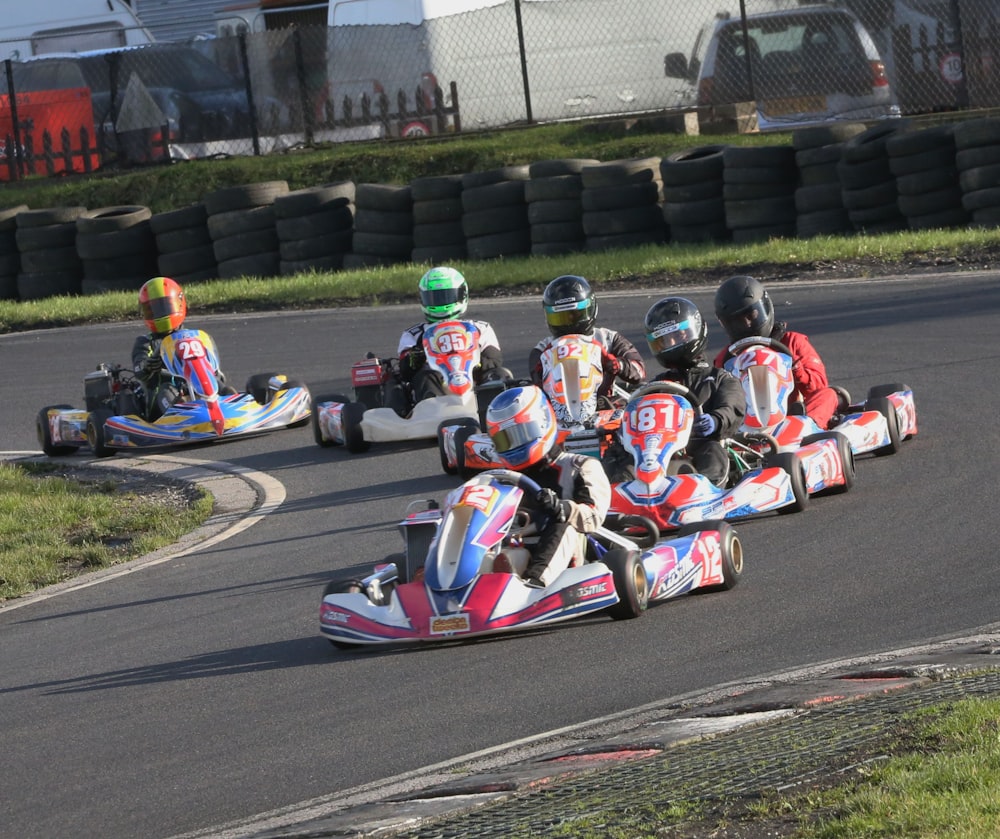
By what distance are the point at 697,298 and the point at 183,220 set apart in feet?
22.6

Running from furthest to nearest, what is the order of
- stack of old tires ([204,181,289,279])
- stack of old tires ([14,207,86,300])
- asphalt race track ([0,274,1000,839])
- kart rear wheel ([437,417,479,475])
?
stack of old tires ([14,207,86,300])
stack of old tires ([204,181,289,279])
kart rear wheel ([437,417,479,475])
asphalt race track ([0,274,1000,839])

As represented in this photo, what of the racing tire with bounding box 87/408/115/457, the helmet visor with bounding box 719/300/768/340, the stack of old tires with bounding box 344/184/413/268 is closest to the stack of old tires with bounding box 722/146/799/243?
the stack of old tires with bounding box 344/184/413/268

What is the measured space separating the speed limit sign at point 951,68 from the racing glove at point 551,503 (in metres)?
13.6

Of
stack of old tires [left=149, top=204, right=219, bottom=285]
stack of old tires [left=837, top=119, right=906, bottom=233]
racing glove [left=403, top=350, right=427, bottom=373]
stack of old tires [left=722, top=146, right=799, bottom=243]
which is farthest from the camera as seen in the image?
stack of old tires [left=149, top=204, right=219, bottom=285]

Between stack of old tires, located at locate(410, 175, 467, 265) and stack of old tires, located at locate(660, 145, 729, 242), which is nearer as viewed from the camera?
stack of old tires, located at locate(660, 145, 729, 242)

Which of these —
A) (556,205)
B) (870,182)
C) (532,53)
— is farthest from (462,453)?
(532,53)

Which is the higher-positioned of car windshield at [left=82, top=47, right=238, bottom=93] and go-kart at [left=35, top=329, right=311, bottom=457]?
car windshield at [left=82, top=47, right=238, bottom=93]

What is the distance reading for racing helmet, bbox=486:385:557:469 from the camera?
7.27 m

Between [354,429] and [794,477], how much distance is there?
396 centimetres

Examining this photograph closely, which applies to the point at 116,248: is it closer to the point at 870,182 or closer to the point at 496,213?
the point at 496,213

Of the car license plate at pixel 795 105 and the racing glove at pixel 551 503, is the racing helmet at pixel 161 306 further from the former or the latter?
the car license plate at pixel 795 105

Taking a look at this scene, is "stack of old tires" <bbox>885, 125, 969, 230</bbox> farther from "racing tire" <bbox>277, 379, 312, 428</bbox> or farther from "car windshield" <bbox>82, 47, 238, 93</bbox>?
"car windshield" <bbox>82, 47, 238, 93</bbox>

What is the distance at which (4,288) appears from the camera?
2056cm

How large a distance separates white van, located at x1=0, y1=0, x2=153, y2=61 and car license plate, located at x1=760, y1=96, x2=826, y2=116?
477 inches
